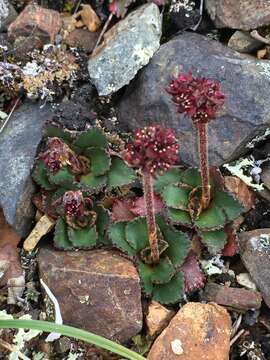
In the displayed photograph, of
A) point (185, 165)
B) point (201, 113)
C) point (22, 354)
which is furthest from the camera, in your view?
point (185, 165)

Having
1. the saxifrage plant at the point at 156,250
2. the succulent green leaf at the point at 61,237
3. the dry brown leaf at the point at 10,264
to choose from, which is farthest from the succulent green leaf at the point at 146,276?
the dry brown leaf at the point at 10,264

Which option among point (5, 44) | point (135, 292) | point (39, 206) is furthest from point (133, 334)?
point (5, 44)

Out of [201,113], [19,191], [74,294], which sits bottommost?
[74,294]

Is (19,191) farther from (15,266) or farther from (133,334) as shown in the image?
(133,334)

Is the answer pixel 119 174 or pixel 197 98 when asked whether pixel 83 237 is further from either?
pixel 197 98

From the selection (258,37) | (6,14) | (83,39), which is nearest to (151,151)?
(258,37)

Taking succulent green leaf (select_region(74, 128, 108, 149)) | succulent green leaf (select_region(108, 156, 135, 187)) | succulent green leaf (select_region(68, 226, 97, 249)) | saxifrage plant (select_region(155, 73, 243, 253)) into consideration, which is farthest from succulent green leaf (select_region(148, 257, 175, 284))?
succulent green leaf (select_region(74, 128, 108, 149))
